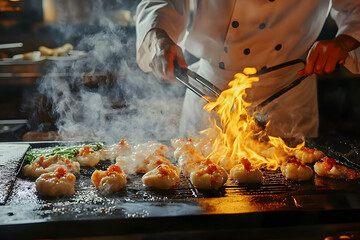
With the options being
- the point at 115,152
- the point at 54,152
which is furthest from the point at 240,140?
the point at 54,152

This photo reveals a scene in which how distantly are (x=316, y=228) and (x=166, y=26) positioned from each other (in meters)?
2.51

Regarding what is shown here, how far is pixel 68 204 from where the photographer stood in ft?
7.25

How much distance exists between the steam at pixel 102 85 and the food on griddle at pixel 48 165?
7.85 feet

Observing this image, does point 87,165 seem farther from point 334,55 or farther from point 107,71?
point 107,71

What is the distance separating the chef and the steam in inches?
66.8

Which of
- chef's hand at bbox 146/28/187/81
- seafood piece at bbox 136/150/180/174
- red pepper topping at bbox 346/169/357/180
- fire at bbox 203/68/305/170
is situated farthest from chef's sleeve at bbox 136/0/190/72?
red pepper topping at bbox 346/169/357/180

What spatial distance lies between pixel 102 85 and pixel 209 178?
5158 mm

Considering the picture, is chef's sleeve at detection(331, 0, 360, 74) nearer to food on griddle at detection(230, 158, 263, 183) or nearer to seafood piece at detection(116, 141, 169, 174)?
food on griddle at detection(230, 158, 263, 183)

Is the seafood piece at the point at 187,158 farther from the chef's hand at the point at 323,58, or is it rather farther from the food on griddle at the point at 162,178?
the chef's hand at the point at 323,58

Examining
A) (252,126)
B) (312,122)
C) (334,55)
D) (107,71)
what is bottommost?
(107,71)

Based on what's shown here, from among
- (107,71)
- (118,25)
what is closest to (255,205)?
(107,71)

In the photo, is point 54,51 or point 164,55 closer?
point 164,55

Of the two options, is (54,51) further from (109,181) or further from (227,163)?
(109,181)

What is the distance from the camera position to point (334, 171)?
2789 mm
